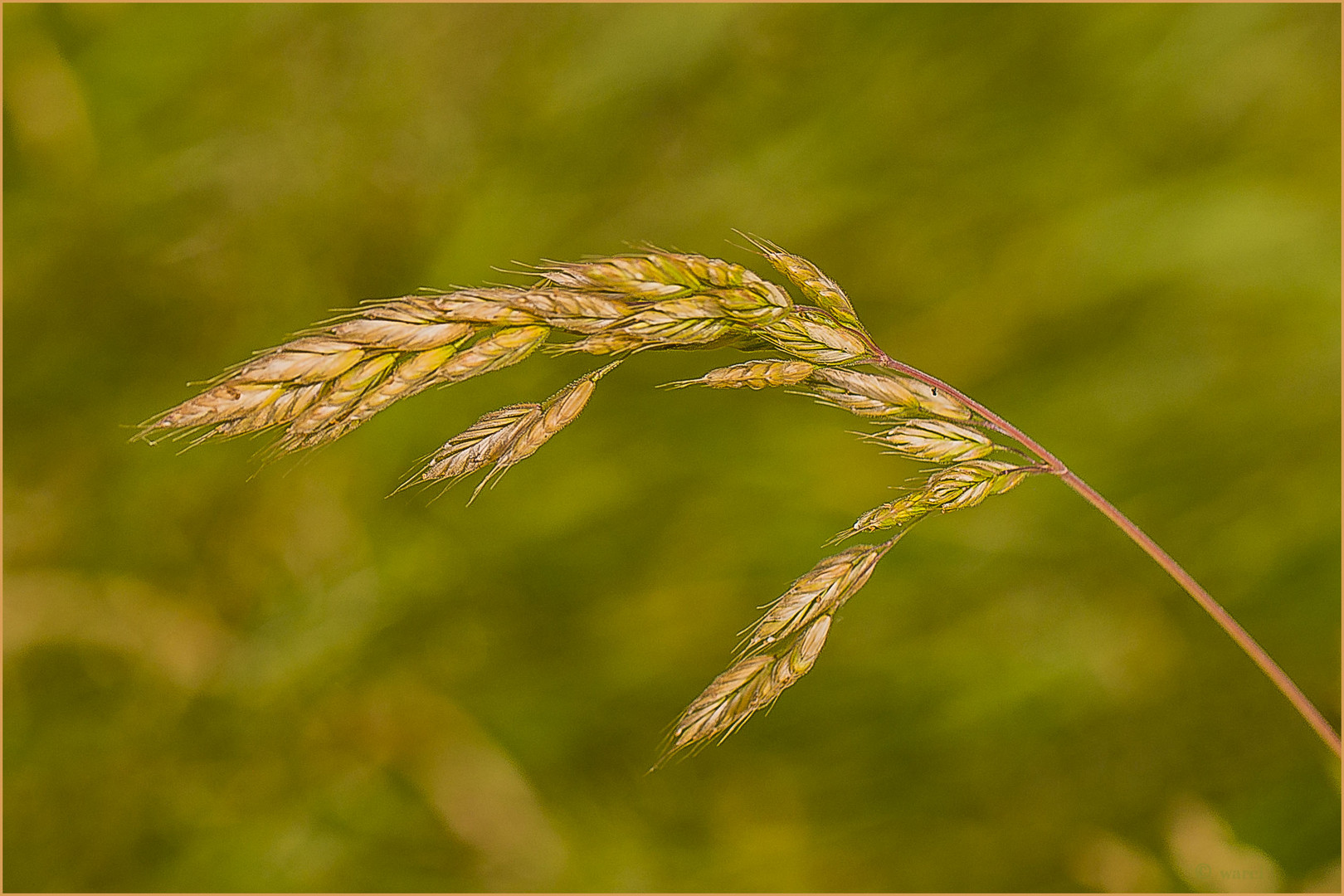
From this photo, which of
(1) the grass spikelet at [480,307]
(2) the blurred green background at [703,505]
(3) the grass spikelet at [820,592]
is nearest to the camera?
(1) the grass spikelet at [480,307]

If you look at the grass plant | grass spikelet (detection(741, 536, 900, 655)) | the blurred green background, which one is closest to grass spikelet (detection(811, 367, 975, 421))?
the grass plant

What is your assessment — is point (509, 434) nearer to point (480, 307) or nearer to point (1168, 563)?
point (480, 307)

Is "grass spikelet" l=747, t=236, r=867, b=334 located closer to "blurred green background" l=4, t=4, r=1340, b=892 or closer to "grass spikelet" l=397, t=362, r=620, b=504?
"grass spikelet" l=397, t=362, r=620, b=504

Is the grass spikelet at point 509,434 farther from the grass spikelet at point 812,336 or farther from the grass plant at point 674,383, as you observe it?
the grass spikelet at point 812,336

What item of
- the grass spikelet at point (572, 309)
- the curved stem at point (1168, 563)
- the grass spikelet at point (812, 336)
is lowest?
the curved stem at point (1168, 563)

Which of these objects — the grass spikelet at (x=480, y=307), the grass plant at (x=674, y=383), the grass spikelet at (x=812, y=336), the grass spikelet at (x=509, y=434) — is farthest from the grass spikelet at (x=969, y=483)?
the grass spikelet at (x=480, y=307)

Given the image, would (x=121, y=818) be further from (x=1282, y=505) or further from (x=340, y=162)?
(x=1282, y=505)

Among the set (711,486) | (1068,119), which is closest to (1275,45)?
(1068,119)
